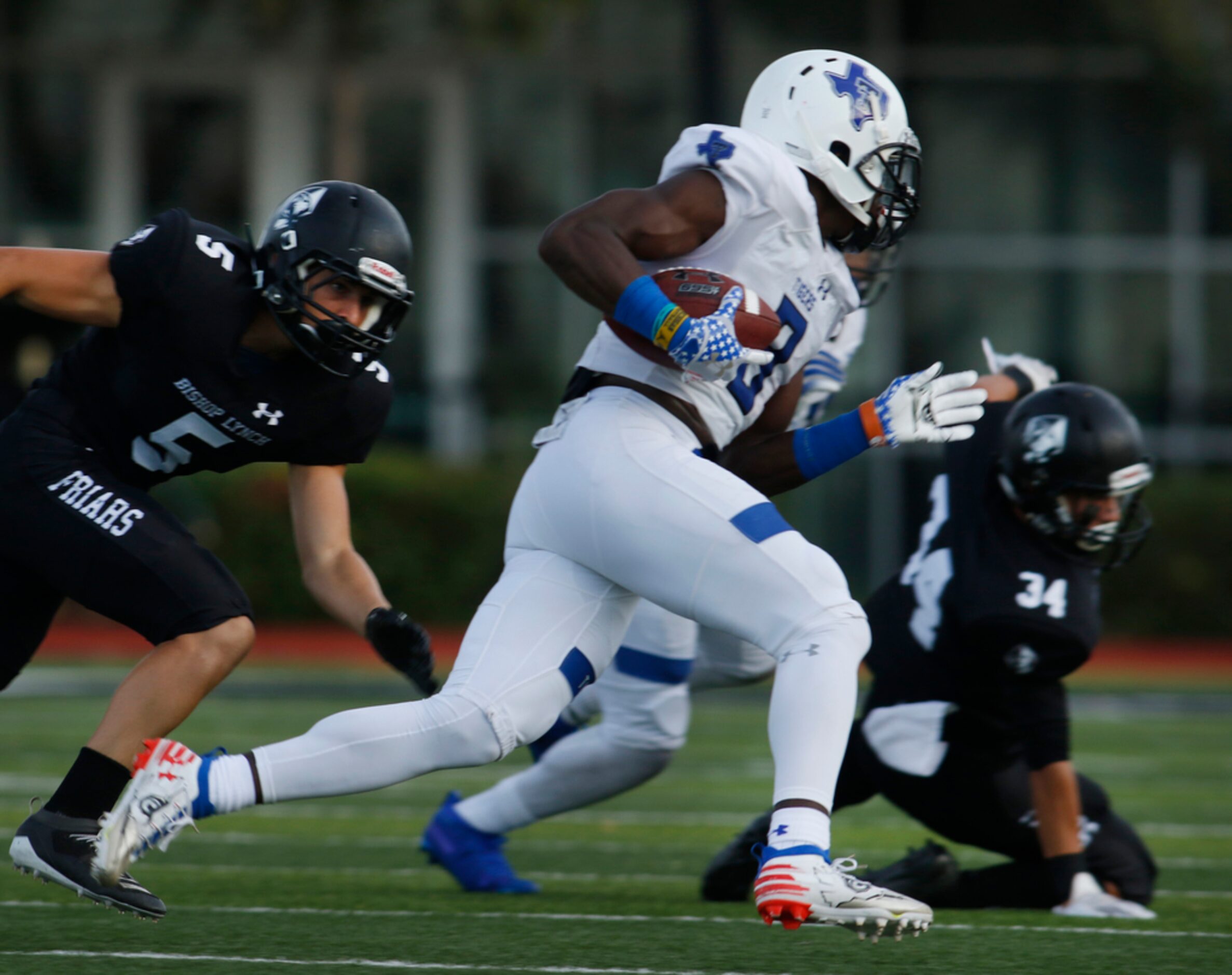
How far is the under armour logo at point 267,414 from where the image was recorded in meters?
3.65

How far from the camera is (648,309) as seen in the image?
10.9 ft

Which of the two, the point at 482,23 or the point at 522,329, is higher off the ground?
the point at 482,23

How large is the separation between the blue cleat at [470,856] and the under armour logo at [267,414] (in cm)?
127

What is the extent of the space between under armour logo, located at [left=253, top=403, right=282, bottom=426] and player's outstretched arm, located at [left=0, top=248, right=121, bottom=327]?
32 centimetres

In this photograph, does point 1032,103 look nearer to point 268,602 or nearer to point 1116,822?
point 268,602

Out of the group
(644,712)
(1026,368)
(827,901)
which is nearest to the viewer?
(827,901)

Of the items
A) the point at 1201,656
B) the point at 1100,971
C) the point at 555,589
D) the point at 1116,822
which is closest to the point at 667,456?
the point at 555,589

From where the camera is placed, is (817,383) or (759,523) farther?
(817,383)

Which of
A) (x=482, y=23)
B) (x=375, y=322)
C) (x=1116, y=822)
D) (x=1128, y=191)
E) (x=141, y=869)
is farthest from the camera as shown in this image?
(x=1128, y=191)

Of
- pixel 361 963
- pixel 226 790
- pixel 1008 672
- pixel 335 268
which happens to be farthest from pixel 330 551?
pixel 1008 672

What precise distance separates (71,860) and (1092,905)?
88.3 inches

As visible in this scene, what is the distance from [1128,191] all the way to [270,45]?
7.34 m

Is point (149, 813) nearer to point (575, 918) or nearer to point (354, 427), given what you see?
point (354, 427)

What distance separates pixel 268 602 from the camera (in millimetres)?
13148
